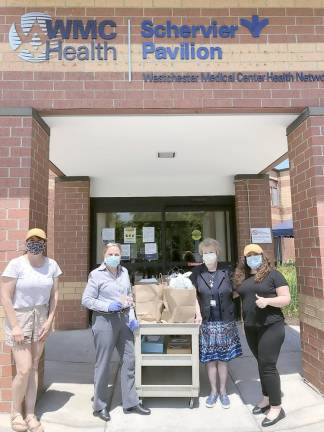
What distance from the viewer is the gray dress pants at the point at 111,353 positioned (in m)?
3.72

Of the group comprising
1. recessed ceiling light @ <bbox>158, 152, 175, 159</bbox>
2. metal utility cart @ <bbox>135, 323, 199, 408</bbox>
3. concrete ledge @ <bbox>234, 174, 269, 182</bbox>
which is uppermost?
recessed ceiling light @ <bbox>158, 152, 175, 159</bbox>

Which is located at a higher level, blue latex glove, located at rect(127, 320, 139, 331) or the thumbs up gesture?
the thumbs up gesture

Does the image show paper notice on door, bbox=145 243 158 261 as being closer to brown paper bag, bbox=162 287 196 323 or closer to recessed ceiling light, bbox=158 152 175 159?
recessed ceiling light, bbox=158 152 175 159

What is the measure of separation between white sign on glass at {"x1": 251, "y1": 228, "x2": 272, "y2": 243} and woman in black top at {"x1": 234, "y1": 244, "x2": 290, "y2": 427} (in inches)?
165

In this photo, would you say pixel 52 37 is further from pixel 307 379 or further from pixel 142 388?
pixel 307 379

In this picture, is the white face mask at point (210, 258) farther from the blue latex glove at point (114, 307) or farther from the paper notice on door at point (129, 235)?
the paper notice on door at point (129, 235)

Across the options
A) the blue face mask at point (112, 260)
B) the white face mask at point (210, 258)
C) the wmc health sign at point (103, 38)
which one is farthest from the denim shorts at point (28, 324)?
the wmc health sign at point (103, 38)

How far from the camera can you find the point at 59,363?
5.45m

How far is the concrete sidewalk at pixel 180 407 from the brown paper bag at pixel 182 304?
0.96 metres

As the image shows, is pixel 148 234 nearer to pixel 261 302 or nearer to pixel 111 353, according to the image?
pixel 111 353

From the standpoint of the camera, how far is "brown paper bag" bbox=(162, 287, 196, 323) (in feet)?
12.8

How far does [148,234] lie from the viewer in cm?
809

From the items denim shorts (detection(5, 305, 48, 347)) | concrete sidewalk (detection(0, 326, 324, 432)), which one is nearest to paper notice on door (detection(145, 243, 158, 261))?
concrete sidewalk (detection(0, 326, 324, 432))

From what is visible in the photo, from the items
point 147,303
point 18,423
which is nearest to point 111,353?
point 147,303
